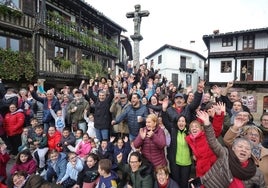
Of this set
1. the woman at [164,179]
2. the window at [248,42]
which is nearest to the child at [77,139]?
the woman at [164,179]

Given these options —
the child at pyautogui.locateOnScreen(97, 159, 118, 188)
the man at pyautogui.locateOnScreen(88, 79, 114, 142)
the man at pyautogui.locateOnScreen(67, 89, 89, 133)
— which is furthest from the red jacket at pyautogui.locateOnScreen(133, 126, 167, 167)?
the man at pyautogui.locateOnScreen(67, 89, 89, 133)

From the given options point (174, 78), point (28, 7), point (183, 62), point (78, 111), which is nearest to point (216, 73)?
point (174, 78)

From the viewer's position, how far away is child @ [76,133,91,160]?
19.9ft

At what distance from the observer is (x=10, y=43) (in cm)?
1308

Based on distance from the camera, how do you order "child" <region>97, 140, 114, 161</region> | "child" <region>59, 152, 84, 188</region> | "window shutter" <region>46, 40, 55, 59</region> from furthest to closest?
"window shutter" <region>46, 40, 55, 59</region>, "child" <region>97, 140, 114, 161</region>, "child" <region>59, 152, 84, 188</region>

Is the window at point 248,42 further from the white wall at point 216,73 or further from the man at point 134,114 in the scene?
the man at point 134,114

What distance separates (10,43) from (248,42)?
22.3m

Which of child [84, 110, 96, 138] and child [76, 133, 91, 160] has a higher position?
child [84, 110, 96, 138]

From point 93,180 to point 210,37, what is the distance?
78.7 ft

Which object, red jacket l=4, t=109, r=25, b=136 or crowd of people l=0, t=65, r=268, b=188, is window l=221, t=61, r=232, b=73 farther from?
red jacket l=4, t=109, r=25, b=136

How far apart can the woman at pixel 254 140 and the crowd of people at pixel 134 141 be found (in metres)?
0.01

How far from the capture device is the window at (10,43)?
12.6 metres

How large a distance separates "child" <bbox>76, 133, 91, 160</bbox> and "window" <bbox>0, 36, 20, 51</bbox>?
951 centimetres

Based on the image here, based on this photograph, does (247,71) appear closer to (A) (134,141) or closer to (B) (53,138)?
(B) (53,138)
